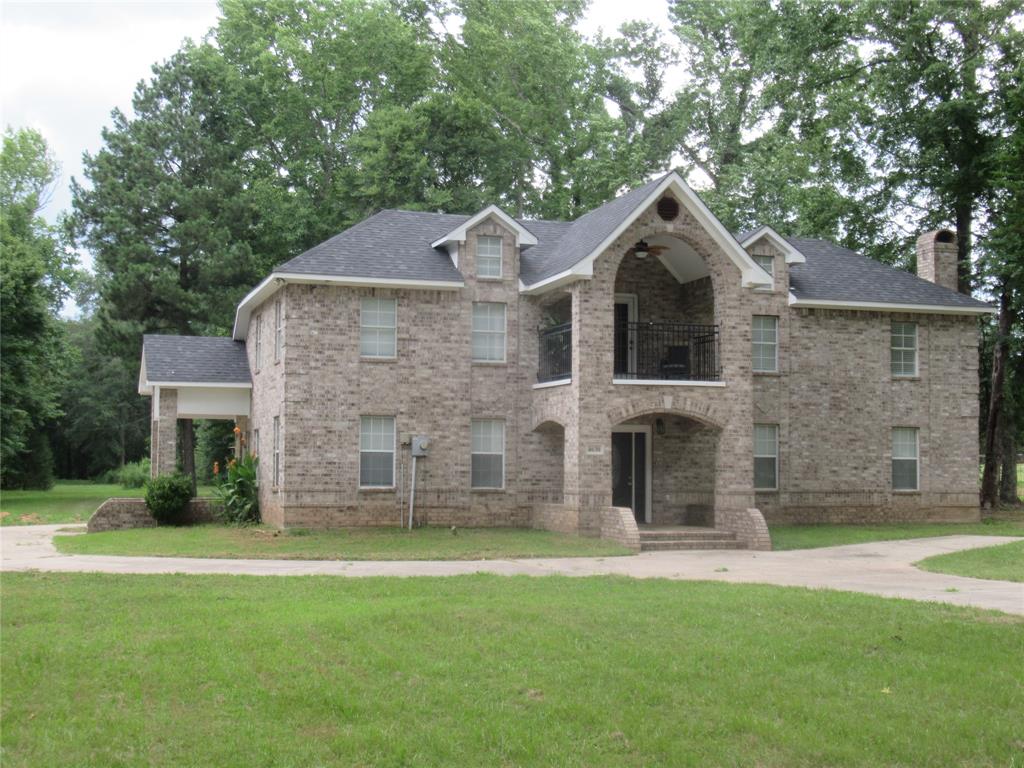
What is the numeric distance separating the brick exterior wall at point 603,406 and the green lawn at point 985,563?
3.96 metres

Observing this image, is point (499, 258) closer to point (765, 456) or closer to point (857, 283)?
point (765, 456)

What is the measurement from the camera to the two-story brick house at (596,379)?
23.8m

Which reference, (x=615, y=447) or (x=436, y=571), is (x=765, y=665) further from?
(x=615, y=447)

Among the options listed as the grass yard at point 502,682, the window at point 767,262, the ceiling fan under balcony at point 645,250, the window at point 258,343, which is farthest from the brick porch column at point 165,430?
the window at point 767,262

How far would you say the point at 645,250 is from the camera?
2534 centimetres

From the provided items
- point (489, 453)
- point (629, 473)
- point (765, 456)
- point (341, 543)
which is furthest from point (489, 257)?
point (765, 456)

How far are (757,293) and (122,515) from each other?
54.2 ft

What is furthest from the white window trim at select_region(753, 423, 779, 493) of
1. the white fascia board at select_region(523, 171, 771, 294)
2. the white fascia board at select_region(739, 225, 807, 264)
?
the white fascia board at select_region(523, 171, 771, 294)

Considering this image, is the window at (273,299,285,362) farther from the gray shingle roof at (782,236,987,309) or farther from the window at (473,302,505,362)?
the gray shingle roof at (782,236,987,309)

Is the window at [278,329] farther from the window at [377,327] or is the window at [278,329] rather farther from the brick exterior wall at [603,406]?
the window at [377,327]

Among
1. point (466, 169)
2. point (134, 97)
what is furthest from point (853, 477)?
point (134, 97)

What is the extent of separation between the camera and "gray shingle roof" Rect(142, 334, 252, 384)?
29.1 meters

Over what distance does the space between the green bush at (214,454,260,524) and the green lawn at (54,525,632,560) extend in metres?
1.45

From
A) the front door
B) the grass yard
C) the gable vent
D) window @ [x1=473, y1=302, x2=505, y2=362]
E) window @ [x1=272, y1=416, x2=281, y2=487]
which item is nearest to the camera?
the grass yard
